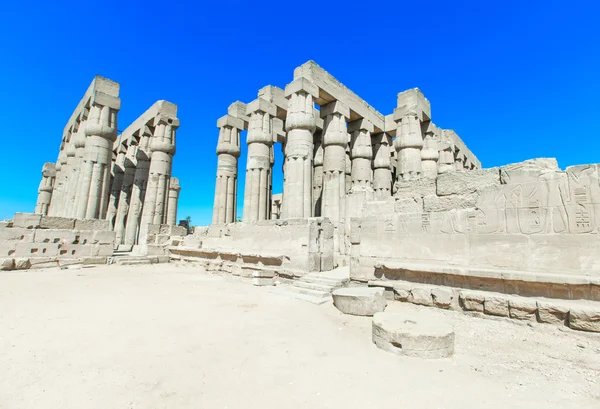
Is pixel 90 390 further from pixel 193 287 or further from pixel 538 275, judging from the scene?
pixel 538 275

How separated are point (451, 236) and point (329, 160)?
8.13 meters

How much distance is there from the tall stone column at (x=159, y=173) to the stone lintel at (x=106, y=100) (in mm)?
1979

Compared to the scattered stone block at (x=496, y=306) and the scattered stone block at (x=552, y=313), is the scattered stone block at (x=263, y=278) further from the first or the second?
the scattered stone block at (x=552, y=313)

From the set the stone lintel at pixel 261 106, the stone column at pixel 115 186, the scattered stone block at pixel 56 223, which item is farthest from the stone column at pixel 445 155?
the stone column at pixel 115 186

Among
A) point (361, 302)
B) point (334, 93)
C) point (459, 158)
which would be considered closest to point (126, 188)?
point (334, 93)

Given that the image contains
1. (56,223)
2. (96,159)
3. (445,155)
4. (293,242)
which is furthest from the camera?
(445,155)

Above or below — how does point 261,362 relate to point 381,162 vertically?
below

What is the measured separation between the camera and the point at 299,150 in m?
10.9

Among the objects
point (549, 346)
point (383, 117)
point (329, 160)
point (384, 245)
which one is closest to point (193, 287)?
point (384, 245)

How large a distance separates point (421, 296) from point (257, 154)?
9880 millimetres

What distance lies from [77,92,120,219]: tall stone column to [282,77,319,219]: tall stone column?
398 inches

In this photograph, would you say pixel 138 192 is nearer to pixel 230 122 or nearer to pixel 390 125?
pixel 230 122

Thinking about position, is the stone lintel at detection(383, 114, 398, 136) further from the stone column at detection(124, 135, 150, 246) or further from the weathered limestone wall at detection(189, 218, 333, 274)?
the stone column at detection(124, 135, 150, 246)

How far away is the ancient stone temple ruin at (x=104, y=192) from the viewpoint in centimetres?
988
